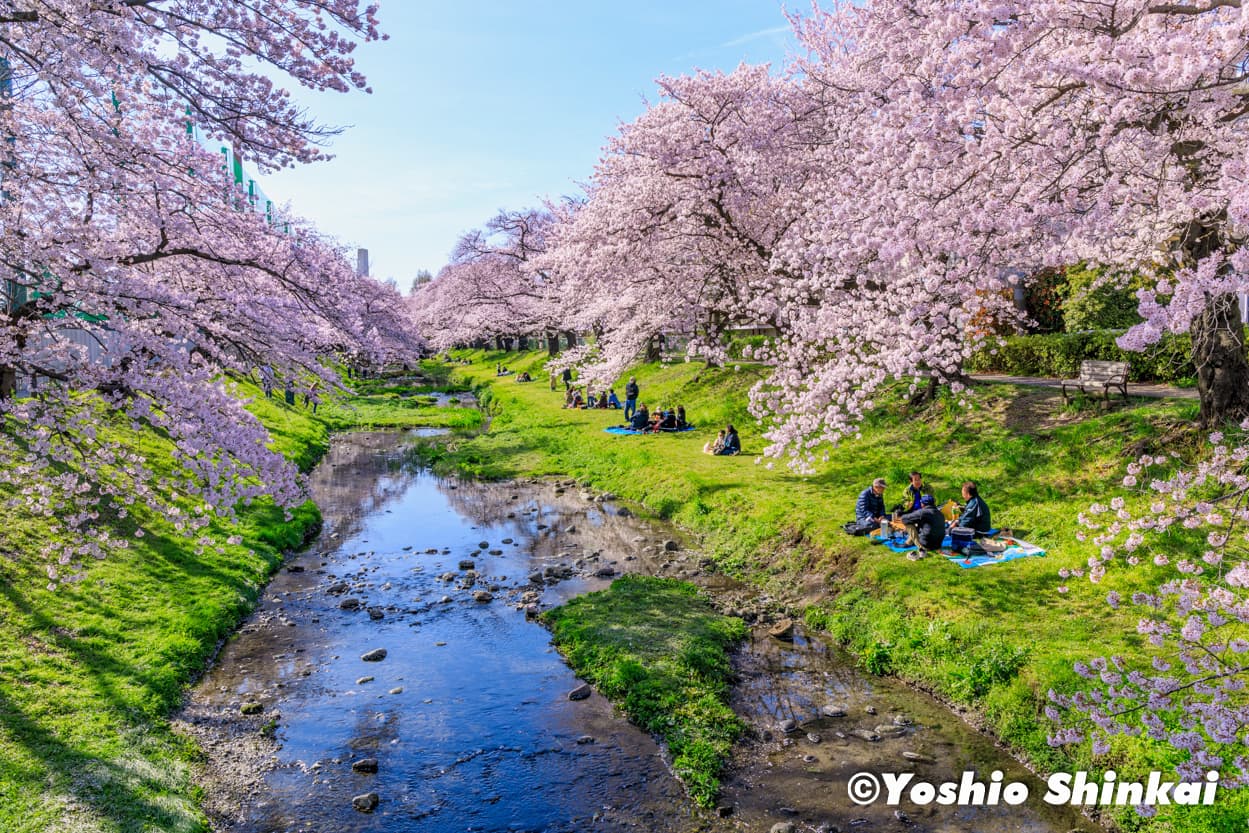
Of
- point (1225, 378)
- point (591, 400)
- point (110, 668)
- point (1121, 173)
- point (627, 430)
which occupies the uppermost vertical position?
point (1121, 173)

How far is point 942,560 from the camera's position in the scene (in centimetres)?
1433

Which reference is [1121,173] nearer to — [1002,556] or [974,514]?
[974,514]

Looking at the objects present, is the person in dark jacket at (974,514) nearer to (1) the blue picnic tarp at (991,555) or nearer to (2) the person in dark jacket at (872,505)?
(1) the blue picnic tarp at (991,555)

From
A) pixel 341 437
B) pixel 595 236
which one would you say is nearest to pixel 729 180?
pixel 595 236

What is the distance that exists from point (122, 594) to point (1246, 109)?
17838 millimetres

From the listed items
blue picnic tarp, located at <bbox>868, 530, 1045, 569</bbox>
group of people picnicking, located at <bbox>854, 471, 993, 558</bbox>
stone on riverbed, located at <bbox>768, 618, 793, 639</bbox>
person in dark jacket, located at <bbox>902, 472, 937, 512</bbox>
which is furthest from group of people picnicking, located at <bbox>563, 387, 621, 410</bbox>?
stone on riverbed, located at <bbox>768, 618, 793, 639</bbox>

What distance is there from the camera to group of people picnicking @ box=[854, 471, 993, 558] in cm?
1458

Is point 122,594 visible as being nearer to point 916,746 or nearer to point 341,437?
point 916,746

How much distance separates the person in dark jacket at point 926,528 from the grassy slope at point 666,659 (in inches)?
148

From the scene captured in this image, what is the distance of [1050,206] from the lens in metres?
10.5

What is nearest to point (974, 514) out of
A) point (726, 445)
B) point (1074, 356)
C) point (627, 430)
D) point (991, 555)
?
point (991, 555)

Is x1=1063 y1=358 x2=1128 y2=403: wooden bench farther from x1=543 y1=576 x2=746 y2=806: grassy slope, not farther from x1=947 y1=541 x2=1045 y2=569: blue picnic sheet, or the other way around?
x1=543 y1=576 x2=746 y2=806: grassy slope

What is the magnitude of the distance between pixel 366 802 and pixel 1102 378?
18.0 m

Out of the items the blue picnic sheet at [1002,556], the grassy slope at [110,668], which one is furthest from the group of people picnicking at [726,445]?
the grassy slope at [110,668]
